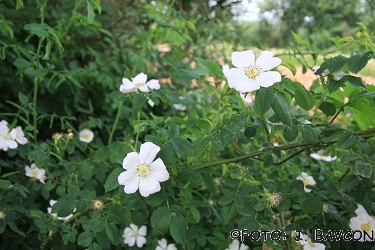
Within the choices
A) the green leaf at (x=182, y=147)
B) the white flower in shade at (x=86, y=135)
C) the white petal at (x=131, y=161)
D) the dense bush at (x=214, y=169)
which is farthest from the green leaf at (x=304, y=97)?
the white flower in shade at (x=86, y=135)

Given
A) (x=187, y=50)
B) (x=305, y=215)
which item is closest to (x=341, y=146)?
(x=305, y=215)

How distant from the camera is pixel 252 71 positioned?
29.7 inches

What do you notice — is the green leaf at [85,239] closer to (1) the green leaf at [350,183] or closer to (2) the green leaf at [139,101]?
(2) the green leaf at [139,101]

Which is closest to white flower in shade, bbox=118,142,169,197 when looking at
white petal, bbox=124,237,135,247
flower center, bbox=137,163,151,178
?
flower center, bbox=137,163,151,178

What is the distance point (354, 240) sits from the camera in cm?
100

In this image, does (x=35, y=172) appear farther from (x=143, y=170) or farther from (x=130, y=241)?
(x=143, y=170)

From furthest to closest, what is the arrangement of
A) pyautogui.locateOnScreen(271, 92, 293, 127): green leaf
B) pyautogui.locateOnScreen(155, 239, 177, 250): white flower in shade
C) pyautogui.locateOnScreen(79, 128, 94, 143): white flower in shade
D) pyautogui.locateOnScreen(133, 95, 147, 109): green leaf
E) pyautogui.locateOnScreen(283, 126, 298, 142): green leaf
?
pyautogui.locateOnScreen(79, 128, 94, 143): white flower in shade, pyautogui.locateOnScreen(155, 239, 177, 250): white flower in shade, pyautogui.locateOnScreen(133, 95, 147, 109): green leaf, pyautogui.locateOnScreen(283, 126, 298, 142): green leaf, pyautogui.locateOnScreen(271, 92, 293, 127): green leaf

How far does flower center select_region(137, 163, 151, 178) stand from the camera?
0.79m

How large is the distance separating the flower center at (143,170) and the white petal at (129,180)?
0.01m

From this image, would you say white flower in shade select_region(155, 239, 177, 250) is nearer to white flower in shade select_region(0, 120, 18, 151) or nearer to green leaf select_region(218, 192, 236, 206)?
green leaf select_region(218, 192, 236, 206)

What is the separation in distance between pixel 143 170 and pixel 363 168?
1.40ft

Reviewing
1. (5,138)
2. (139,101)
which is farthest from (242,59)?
(5,138)

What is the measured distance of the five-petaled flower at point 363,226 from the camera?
3.18 feet

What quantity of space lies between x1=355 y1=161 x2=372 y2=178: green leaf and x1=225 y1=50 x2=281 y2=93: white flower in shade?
0.77ft
